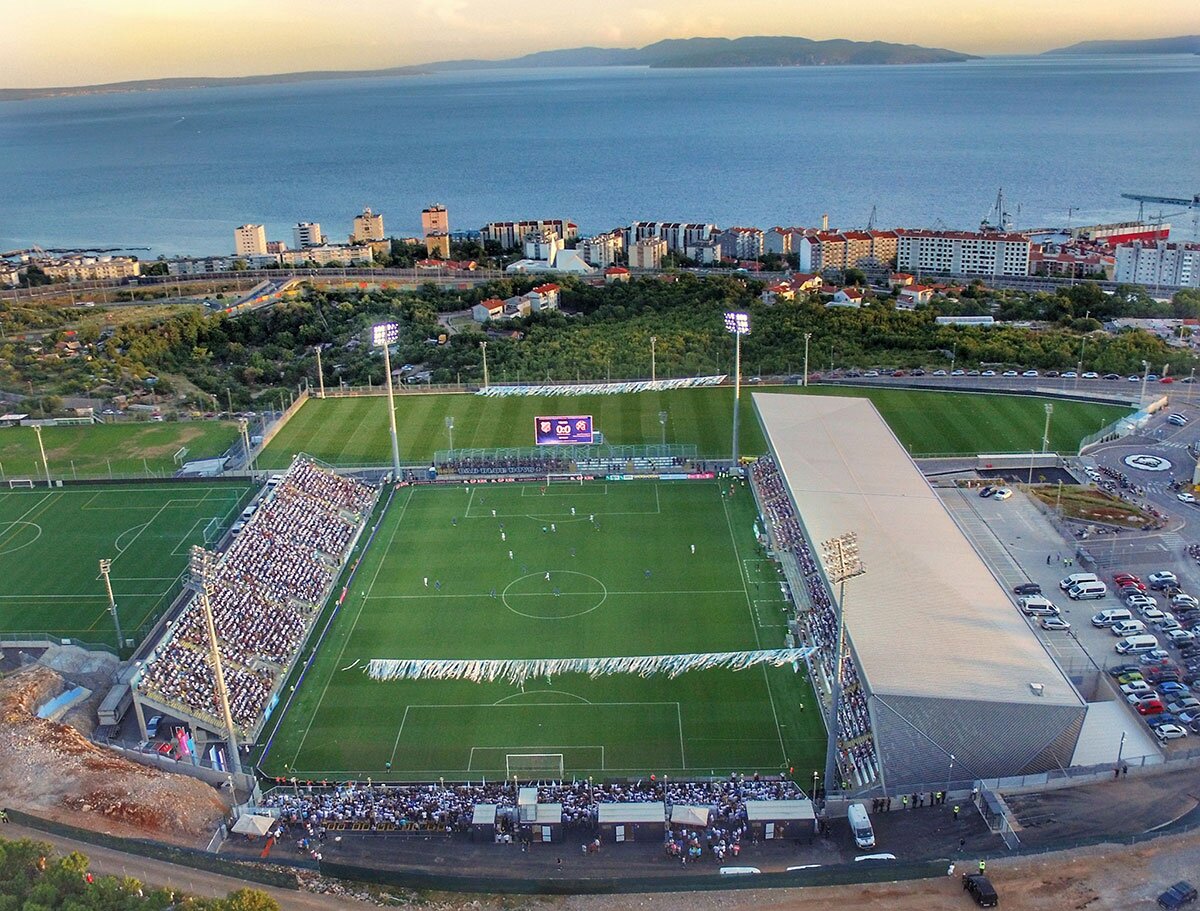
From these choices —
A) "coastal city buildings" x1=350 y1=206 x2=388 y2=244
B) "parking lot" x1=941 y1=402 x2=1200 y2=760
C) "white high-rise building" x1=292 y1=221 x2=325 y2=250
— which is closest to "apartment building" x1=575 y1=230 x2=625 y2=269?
"coastal city buildings" x1=350 y1=206 x2=388 y2=244

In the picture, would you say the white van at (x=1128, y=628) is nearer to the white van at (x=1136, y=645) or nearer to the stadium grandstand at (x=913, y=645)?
the white van at (x=1136, y=645)

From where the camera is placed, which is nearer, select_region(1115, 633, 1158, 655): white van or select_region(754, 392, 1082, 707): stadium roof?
select_region(754, 392, 1082, 707): stadium roof

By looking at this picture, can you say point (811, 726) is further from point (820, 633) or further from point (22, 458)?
point (22, 458)

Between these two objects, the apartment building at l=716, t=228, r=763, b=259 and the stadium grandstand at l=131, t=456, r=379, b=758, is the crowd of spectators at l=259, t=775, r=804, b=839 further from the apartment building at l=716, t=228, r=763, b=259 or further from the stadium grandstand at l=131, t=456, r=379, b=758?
Answer: the apartment building at l=716, t=228, r=763, b=259

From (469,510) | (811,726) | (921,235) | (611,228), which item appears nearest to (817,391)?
(469,510)

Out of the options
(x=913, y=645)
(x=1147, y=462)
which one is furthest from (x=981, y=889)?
(x=1147, y=462)

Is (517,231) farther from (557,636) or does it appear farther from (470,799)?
(470,799)
